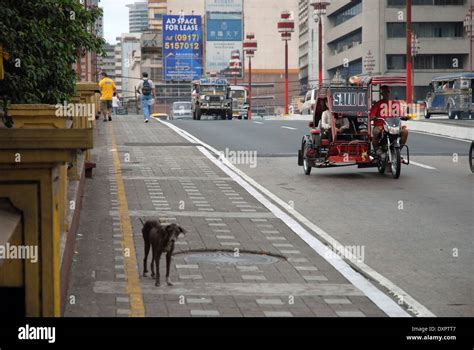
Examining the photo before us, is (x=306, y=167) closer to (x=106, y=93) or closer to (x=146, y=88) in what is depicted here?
(x=106, y=93)

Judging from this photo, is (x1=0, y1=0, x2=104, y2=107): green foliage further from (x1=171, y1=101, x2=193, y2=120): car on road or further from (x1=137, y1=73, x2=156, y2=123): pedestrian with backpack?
(x1=171, y1=101, x2=193, y2=120): car on road

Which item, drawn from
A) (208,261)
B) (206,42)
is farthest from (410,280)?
(206,42)

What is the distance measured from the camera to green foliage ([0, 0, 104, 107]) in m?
11.5

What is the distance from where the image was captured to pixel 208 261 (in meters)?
11.5

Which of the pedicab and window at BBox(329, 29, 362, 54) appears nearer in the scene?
the pedicab

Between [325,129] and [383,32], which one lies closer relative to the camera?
[325,129]

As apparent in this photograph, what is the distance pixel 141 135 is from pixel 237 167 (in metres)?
10.4

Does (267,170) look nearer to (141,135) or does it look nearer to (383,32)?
(141,135)

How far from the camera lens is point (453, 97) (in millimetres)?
56938

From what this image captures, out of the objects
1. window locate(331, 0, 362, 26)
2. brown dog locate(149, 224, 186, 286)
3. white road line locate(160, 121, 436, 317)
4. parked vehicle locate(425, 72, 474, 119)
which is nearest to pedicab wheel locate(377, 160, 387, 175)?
white road line locate(160, 121, 436, 317)

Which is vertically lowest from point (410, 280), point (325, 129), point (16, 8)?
point (410, 280)

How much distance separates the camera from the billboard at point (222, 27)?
4840 inches

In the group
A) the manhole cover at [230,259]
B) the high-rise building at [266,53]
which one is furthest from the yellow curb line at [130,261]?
the high-rise building at [266,53]

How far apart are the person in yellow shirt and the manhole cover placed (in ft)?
84.4
